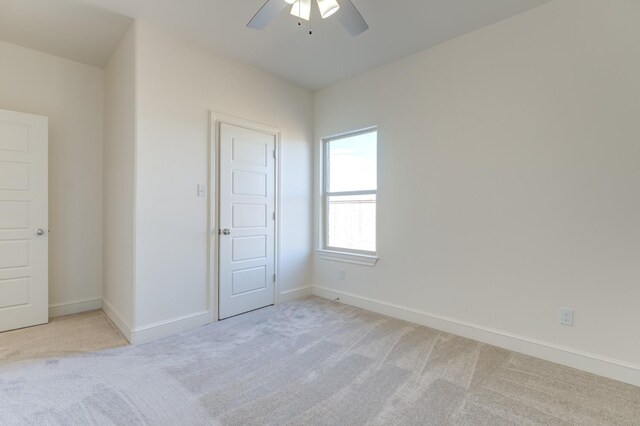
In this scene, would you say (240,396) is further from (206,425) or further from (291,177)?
(291,177)

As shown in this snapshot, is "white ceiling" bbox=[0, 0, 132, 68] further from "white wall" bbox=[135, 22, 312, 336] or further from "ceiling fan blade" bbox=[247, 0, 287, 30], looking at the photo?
"ceiling fan blade" bbox=[247, 0, 287, 30]

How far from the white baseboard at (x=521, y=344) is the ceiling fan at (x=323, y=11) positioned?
2.62 meters

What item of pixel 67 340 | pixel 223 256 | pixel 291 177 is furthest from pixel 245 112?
pixel 67 340

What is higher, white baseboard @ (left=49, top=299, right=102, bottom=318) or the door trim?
the door trim

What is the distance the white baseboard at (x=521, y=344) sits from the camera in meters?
2.14

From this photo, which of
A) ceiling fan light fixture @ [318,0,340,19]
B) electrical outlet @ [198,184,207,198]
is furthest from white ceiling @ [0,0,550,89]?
electrical outlet @ [198,184,207,198]

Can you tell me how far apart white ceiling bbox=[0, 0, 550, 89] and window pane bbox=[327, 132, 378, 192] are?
2.84 ft

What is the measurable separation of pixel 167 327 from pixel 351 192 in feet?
7.98

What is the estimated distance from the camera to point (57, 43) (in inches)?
119

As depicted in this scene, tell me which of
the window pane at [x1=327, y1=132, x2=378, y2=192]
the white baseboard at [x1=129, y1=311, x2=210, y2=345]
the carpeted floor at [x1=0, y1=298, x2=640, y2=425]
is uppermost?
the window pane at [x1=327, y1=132, x2=378, y2=192]

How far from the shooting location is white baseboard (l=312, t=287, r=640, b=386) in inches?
84.2

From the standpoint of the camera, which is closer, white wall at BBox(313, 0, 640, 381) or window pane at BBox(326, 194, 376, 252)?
white wall at BBox(313, 0, 640, 381)

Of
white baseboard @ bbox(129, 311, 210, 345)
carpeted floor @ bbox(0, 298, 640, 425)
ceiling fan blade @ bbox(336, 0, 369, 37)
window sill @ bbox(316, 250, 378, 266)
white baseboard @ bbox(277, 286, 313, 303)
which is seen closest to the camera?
carpeted floor @ bbox(0, 298, 640, 425)

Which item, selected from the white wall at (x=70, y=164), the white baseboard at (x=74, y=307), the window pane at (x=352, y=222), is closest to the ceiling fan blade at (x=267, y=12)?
the window pane at (x=352, y=222)
